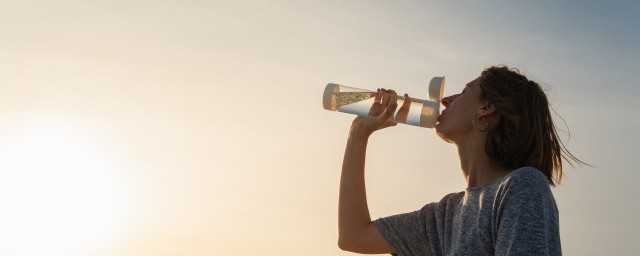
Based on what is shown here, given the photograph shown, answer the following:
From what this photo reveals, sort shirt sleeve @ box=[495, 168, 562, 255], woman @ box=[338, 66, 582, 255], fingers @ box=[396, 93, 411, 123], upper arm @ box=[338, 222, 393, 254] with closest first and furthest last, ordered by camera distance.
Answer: shirt sleeve @ box=[495, 168, 562, 255], woman @ box=[338, 66, 582, 255], upper arm @ box=[338, 222, 393, 254], fingers @ box=[396, 93, 411, 123]

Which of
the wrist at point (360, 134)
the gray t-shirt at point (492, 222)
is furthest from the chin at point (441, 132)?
the wrist at point (360, 134)

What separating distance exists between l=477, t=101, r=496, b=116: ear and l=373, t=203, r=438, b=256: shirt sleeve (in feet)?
1.67

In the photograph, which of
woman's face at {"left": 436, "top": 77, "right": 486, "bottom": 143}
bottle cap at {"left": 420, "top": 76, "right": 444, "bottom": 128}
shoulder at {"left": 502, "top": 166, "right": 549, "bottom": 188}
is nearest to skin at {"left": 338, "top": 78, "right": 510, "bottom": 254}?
woman's face at {"left": 436, "top": 77, "right": 486, "bottom": 143}

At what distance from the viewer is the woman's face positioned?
364 cm

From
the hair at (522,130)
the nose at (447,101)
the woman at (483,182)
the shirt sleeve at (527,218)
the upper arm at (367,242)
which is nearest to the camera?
the shirt sleeve at (527,218)

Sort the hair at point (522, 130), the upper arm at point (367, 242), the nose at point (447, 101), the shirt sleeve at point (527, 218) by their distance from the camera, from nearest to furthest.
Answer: the shirt sleeve at point (527, 218) → the hair at point (522, 130) → the nose at point (447, 101) → the upper arm at point (367, 242)

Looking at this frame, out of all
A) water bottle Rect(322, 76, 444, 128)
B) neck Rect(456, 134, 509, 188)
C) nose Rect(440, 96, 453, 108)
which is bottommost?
neck Rect(456, 134, 509, 188)

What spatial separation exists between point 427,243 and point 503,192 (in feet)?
2.78

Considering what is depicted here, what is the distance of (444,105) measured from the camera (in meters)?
3.89

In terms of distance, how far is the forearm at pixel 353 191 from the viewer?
401cm

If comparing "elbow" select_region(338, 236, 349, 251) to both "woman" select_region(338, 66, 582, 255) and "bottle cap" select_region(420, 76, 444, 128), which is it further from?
"bottle cap" select_region(420, 76, 444, 128)

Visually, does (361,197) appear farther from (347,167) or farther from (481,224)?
(481,224)

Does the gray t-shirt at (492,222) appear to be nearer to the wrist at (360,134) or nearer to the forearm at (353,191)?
the forearm at (353,191)

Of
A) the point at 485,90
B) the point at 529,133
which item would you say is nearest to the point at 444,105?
the point at 485,90
